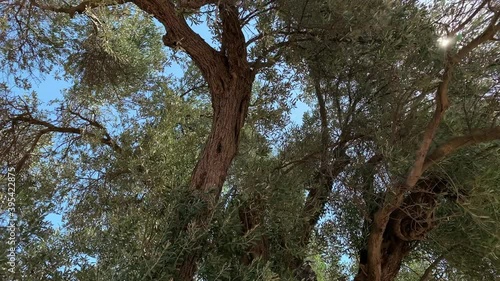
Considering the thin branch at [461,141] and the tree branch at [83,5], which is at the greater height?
the tree branch at [83,5]

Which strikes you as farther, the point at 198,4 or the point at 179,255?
the point at 198,4

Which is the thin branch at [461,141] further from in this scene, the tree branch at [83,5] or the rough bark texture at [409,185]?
the tree branch at [83,5]

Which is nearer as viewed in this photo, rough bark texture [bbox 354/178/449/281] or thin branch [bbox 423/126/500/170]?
thin branch [bbox 423/126/500/170]

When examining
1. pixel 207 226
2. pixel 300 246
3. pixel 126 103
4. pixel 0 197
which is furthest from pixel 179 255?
pixel 126 103

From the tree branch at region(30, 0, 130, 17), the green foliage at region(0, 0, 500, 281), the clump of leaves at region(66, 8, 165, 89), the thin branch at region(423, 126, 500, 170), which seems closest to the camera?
the green foliage at region(0, 0, 500, 281)

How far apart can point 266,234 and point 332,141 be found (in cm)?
194

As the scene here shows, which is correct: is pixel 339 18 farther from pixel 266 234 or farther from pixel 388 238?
pixel 388 238

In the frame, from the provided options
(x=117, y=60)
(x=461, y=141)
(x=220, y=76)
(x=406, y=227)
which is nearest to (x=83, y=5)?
(x=117, y=60)

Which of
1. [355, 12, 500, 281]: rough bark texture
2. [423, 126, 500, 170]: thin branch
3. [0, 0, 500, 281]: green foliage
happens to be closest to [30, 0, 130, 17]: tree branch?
[0, 0, 500, 281]: green foliage

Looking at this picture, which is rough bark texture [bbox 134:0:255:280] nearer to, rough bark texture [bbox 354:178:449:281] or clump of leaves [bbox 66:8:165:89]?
clump of leaves [bbox 66:8:165:89]

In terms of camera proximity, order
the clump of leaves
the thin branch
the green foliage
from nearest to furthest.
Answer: the green foliage < the thin branch < the clump of leaves

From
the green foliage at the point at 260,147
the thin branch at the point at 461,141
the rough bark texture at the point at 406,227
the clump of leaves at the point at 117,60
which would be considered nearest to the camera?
the green foliage at the point at 260,147

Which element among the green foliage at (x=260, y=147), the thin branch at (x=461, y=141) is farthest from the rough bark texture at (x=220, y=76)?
the thin branch at (x=461, y=141)

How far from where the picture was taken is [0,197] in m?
5.29
